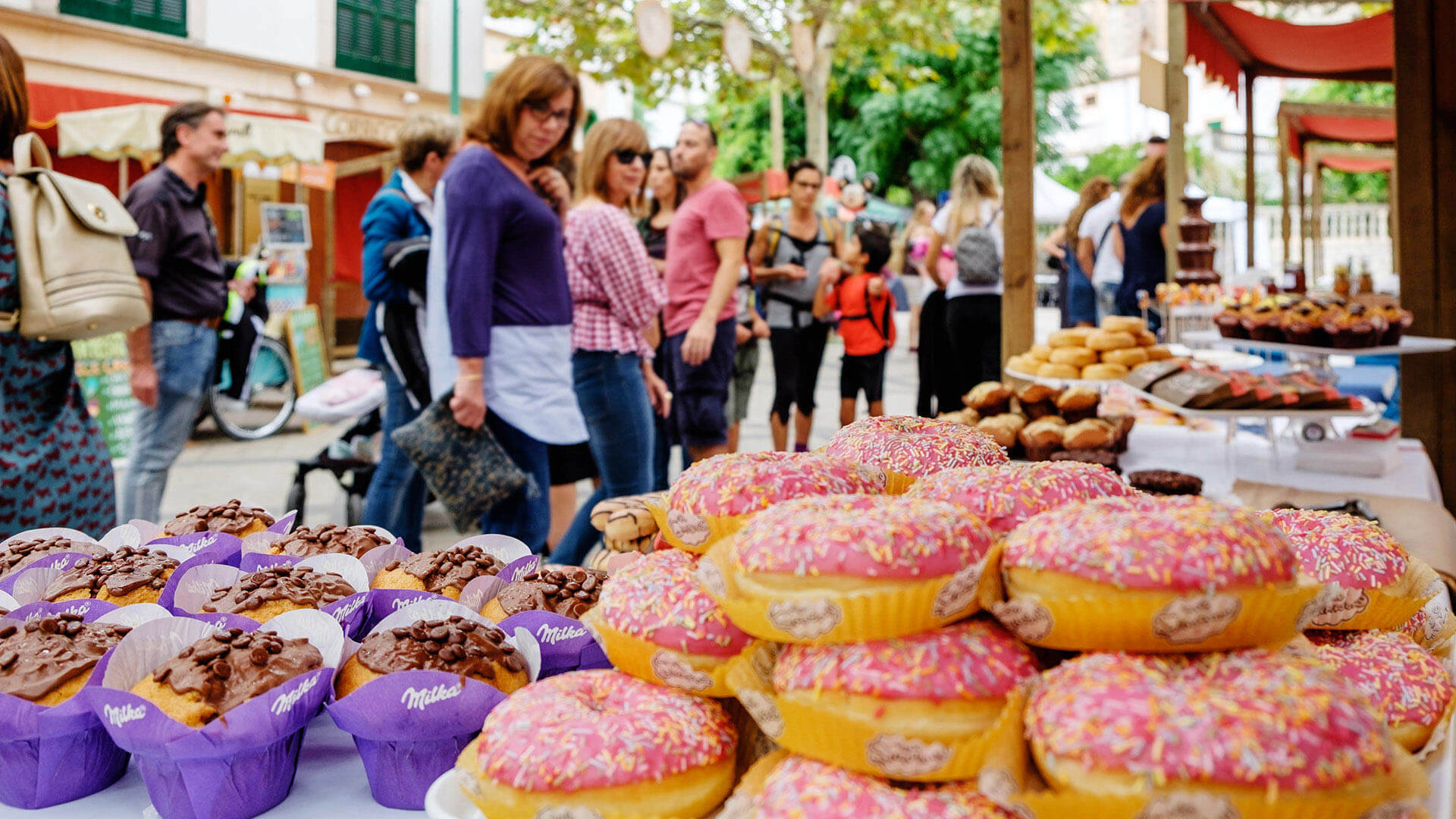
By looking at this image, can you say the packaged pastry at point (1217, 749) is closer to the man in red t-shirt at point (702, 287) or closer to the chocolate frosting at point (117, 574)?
the chocolate frosting at point (117, 574)

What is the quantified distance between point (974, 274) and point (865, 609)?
622cm

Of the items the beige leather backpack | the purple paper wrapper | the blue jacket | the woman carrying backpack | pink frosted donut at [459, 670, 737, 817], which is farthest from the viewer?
the woman carrying backpack

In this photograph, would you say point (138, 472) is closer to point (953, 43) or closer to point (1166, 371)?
point (1166, 371)

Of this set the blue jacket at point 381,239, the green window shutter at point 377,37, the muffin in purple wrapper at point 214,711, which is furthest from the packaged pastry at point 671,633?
the green window shutter at point 377,37

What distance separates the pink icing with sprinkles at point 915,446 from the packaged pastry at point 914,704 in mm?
477

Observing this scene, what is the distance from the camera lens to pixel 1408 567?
1.44 metres

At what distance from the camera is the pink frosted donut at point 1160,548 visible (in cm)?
96

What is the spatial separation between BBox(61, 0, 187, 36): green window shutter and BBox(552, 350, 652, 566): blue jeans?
1181 cm

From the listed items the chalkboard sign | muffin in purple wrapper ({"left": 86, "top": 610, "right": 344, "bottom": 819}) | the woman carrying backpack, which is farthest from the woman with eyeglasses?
the chalkboard sign

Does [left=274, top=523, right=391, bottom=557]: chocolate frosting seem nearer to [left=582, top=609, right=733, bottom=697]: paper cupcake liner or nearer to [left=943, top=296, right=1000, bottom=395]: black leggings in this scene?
[left=582, top=609, right=733, bottom=697]: paper cupcake liner

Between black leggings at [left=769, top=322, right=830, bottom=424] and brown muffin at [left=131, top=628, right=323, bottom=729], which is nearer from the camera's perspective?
brown muffin at [left=131, top=628, right=323, bottom=729]

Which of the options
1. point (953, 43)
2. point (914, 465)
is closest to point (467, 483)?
point (914, 465)

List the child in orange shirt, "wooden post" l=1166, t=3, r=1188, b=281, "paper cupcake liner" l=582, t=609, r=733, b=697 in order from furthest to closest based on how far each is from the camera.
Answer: "wooden post" l=1166, t=3, r=1188, b=281
the child in orange shirt
"paper cupcake liner" l=582, t=609, r=733, b=697

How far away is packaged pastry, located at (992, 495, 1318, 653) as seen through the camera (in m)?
0.96
